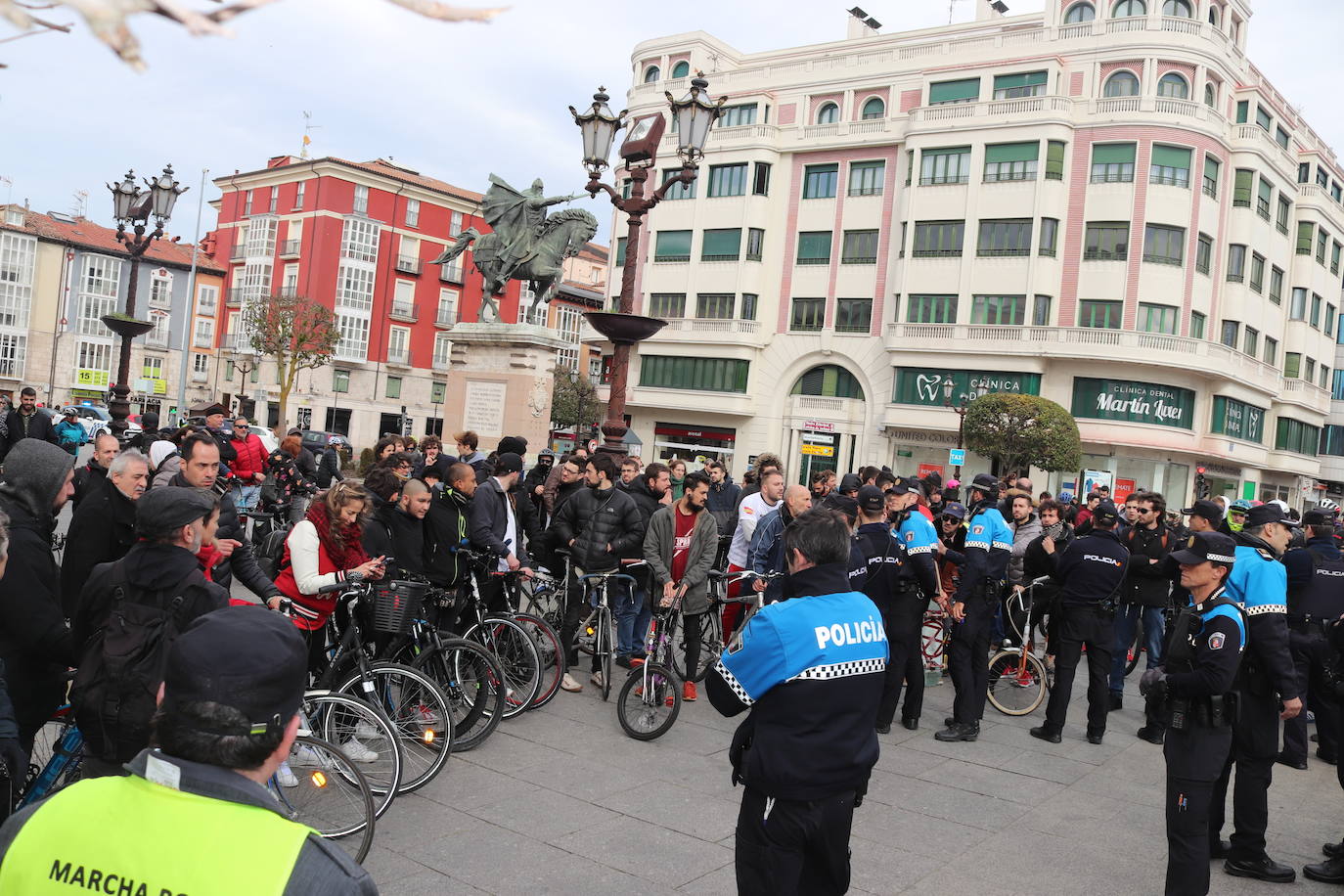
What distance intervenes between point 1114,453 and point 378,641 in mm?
39516

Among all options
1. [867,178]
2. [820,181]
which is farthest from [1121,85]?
[820,181]

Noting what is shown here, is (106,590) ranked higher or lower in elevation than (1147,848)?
higher

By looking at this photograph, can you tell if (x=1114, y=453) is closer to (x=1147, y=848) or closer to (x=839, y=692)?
(x=1147, y=848)

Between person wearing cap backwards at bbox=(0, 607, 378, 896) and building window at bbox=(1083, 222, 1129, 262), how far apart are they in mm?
42708

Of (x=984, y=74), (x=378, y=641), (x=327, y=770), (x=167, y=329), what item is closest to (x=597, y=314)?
(x=378, y=641)

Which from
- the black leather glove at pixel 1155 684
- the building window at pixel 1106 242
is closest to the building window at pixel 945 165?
the building window at pixel 1106 242

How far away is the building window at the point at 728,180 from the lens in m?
47.2

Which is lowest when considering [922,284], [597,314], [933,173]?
[597,314]

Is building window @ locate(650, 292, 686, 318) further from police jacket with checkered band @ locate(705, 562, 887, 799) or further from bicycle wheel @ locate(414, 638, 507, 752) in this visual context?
police jacket with checkered band @ locate(705, 562, 887, 799)

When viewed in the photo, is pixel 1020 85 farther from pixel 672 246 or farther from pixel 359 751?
pixel 359 751

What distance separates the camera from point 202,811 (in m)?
1.57

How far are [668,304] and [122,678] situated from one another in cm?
4653

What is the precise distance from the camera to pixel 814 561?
360cm

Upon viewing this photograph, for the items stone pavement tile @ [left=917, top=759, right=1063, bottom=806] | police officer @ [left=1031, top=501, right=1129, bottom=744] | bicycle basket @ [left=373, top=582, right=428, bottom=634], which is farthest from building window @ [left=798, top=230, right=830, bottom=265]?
bicycle basket @ [left=373, top=582, right=428, bottom=634]
